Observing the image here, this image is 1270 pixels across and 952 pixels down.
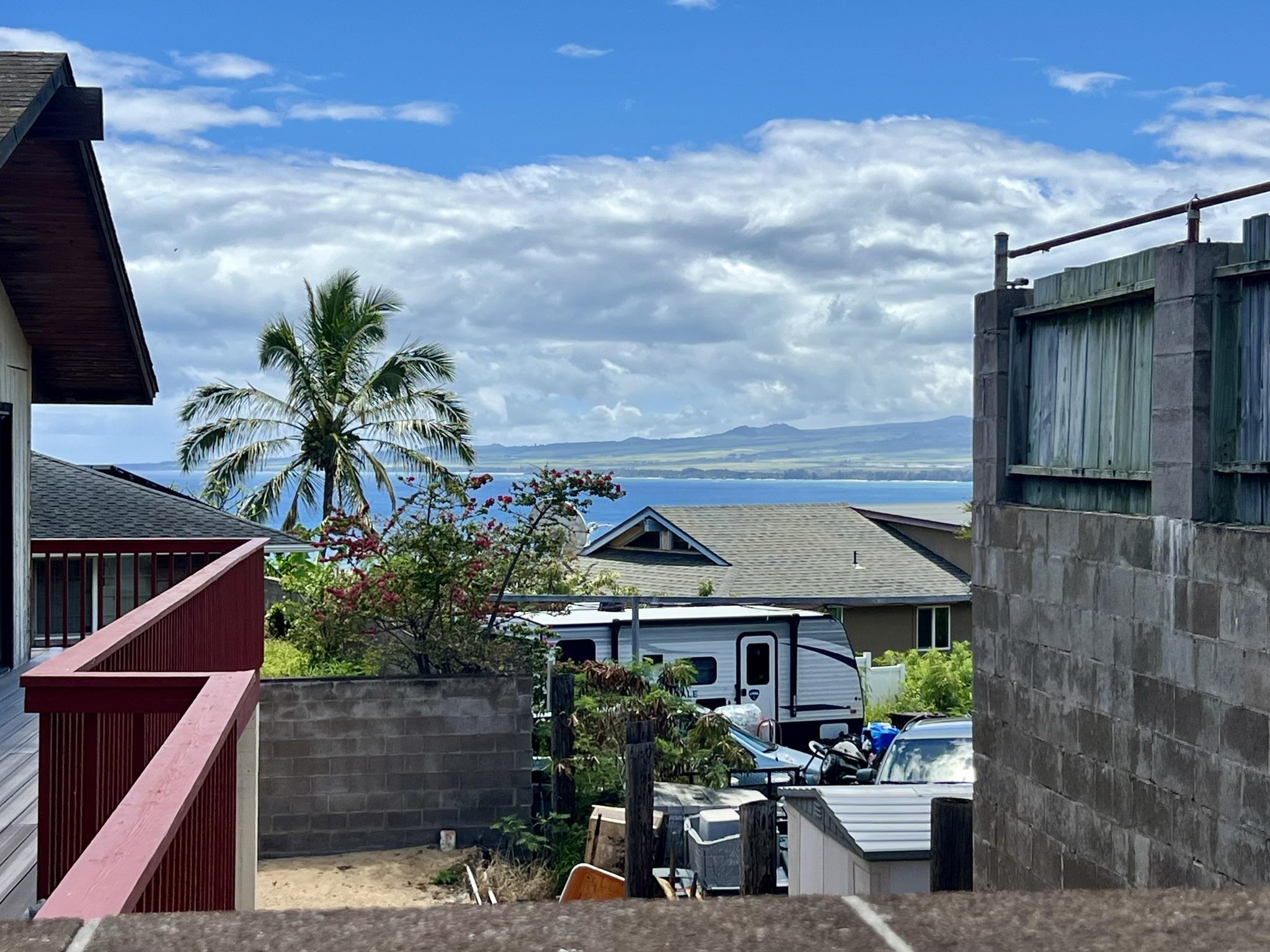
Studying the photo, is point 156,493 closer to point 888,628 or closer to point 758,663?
point 758,663

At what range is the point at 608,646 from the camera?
23594 millimetres

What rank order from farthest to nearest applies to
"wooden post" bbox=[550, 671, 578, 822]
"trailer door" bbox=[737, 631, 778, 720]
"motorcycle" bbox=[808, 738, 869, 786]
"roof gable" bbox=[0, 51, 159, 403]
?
"trailer door" bbox=[737, 631, 778, 720]
"motorcycle" bbox=[808, 738, 869, 786]
"wooden post" bbox=[550, 671, 578, 822]
"roof gable" bbox=[0, 51, 159, 403]

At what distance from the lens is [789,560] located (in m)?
36.1

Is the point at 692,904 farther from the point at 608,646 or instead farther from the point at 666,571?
the point at 666,571

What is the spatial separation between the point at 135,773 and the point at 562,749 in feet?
37.7

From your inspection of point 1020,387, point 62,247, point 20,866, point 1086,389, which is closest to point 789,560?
Result: point 62,247

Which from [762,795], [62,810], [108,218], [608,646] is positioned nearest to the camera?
[62,810]

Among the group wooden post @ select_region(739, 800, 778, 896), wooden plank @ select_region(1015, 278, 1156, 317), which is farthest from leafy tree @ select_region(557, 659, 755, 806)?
wooden plank @ select_region(1015, 278, 1156, 317)

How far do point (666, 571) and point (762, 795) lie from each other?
770 inches

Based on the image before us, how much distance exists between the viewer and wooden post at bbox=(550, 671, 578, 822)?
52.5 ft

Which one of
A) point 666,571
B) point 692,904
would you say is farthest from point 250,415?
point 692,904

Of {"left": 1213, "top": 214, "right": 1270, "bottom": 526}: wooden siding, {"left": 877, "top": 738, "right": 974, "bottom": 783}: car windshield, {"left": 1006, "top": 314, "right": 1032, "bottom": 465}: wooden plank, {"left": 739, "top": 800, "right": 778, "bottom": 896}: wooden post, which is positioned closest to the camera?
{"left": 1213, "top": 214, "right": 1270, "bottom": 526}: wooden siding

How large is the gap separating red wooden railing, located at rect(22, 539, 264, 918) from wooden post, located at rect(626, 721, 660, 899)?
22.1 ft

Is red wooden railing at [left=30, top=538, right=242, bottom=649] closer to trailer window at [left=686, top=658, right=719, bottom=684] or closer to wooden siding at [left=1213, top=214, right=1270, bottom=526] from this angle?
wooden siding at [left=1213, top=214, right=1270, bottom=526]
